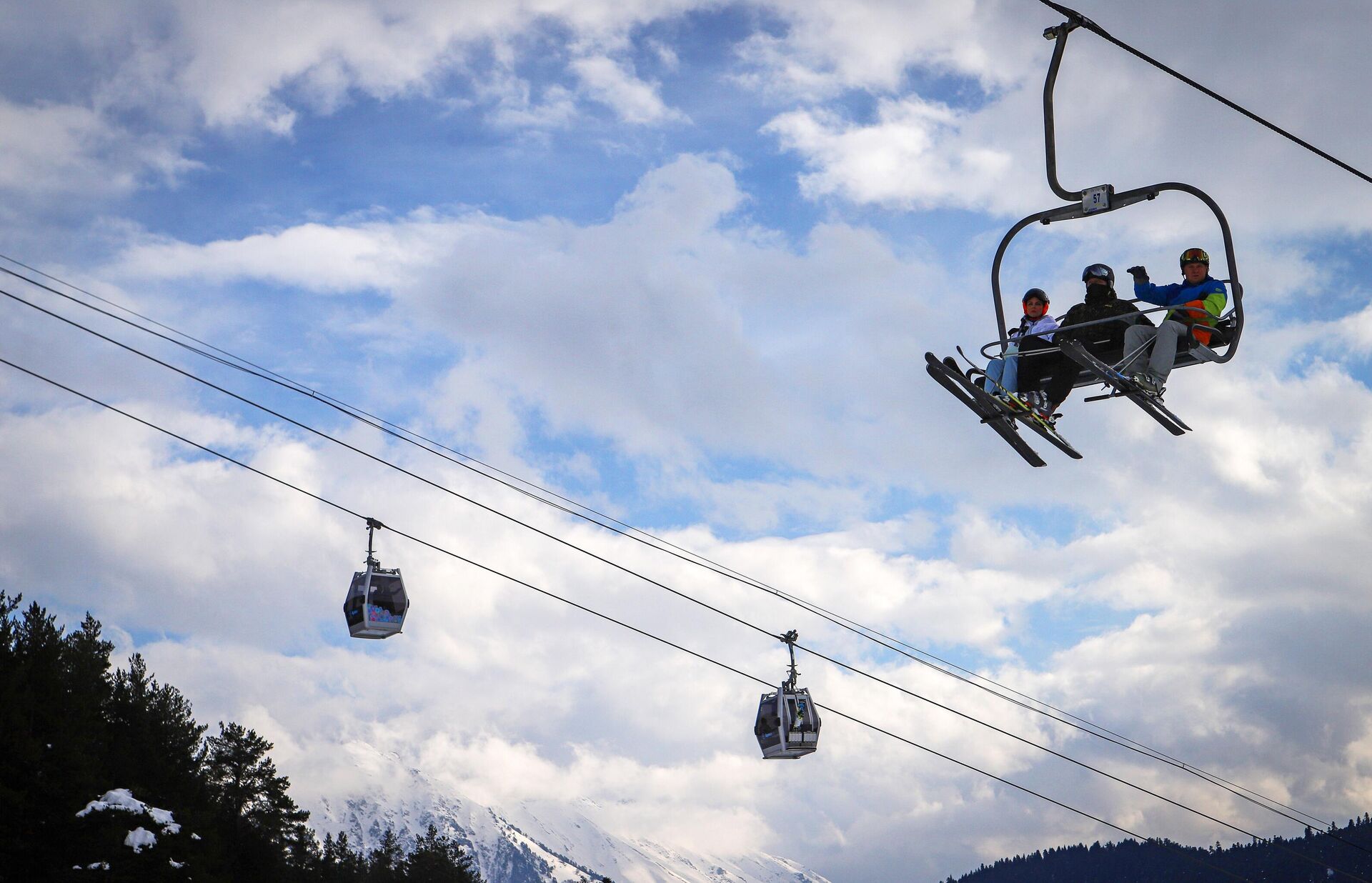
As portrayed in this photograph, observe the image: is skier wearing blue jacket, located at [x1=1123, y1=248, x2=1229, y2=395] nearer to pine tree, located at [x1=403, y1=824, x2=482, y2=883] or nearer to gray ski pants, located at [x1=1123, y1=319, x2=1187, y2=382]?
gray ski pants, located at [x1=1123, y1=319, x2=1187, y2=382]

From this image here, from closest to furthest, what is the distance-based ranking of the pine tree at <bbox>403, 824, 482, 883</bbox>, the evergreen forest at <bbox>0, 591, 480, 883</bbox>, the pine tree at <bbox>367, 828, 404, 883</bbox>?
the evergreen forest at <bbox>0, 591, 480, 883</bbox>, the pine tree at <bbox>367, 828, 404, 883</bbox>, the pine tree at <bbox>403, 824, 482, 883</bbox>

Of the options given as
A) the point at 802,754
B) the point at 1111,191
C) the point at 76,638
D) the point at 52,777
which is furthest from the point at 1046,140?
the point at 76,638

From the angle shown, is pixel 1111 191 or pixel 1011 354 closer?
pixel 1111 191

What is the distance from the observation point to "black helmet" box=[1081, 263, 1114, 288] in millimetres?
13578

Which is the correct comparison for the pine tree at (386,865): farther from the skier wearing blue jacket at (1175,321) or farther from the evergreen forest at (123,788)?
the skier wearing blue jacket at (1175,321)

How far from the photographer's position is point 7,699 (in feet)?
117

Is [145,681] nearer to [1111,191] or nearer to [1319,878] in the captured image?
[1111,191]

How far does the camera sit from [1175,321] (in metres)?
12.6

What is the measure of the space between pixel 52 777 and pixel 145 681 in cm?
1728

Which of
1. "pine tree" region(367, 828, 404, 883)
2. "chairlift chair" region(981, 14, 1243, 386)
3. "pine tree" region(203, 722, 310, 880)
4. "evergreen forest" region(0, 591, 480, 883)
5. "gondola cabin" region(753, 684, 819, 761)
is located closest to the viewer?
"chairlift chair" region(981, 14, 1243, 386)

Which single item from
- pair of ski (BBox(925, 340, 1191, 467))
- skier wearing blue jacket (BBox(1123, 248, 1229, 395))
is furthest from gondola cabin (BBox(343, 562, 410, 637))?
skier wearing blue jacket (BBox(1123, 248, 1229, 395))

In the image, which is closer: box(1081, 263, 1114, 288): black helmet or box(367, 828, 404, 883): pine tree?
box(1081, 263, 1114, 288): black helmet

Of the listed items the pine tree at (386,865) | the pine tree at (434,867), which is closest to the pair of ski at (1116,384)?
the pine tree at (386,865)

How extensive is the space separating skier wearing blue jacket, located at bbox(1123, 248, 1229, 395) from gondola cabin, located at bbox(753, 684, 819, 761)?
1588 centimetres
